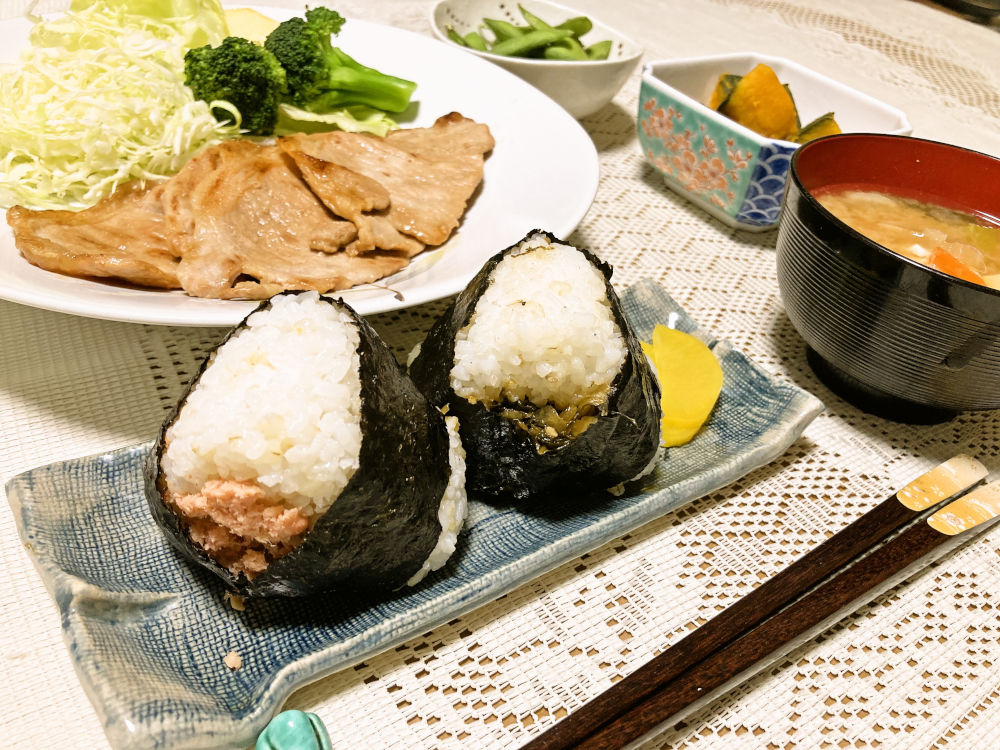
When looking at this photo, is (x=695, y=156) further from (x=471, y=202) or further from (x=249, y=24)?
(x=249, y=24)

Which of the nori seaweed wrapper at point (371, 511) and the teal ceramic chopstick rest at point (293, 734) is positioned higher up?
the nori seaweed wrapper at point (371, 511)

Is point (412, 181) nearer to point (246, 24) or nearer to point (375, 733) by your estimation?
point (246, 24)

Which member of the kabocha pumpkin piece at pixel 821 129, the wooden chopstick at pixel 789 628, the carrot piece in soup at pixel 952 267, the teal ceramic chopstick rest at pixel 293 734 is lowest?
the teal ceramic chopstick rest at pixel 293 734

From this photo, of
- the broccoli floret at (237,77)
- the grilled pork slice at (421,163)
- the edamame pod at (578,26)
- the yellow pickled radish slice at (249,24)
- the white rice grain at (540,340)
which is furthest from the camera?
the edamame pod at (578,26)

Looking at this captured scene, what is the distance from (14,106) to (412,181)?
1.20 metres

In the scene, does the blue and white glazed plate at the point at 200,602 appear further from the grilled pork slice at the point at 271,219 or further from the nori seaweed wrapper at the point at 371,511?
the grilled pork slice at the point at 271,219

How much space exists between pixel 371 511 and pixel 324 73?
1.89 meters

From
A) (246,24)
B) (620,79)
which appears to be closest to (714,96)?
(620,79)

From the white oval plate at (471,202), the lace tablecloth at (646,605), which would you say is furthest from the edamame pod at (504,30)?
the lace tablecloth at (646,605)

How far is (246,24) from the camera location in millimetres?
2719

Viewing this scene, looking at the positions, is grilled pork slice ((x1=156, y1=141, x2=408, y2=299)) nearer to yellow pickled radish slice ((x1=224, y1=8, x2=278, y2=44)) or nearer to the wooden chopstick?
yellow pickled radish slice ((x1=224, y1=8, x2=278, y2=44))

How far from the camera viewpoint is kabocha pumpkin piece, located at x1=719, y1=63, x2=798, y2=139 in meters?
2.45

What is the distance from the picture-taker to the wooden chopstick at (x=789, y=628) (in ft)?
3.58

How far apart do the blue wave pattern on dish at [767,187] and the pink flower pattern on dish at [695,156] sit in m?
0.05
